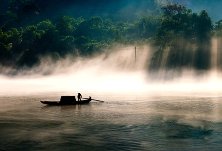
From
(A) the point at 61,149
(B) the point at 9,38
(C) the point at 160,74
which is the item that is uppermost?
(B) the point at 9,38

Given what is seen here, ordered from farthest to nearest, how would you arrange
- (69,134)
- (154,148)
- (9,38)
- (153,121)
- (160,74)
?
(9,38)
(160,74)
(153,121)
(69,134)
(154,148)

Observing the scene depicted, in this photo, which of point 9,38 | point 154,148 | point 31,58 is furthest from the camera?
point 9,38

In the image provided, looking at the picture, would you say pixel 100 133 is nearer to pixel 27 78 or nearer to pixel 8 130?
pixel 8 130

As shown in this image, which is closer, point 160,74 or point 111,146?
point 111,146

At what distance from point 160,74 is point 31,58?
6394 centimetres

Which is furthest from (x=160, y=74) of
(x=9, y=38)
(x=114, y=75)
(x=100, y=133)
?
(x=100, y=133)

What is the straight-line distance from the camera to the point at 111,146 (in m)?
26.6

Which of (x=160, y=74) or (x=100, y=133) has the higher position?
(x=160, y=74)

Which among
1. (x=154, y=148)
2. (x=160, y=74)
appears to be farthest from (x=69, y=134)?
(x=160, y=74)

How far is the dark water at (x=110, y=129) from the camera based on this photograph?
27.0 metres

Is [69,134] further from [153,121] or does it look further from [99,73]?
[99,73]

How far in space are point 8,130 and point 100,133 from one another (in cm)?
891

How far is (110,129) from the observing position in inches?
1309

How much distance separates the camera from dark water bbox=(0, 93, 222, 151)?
27.0 metres
